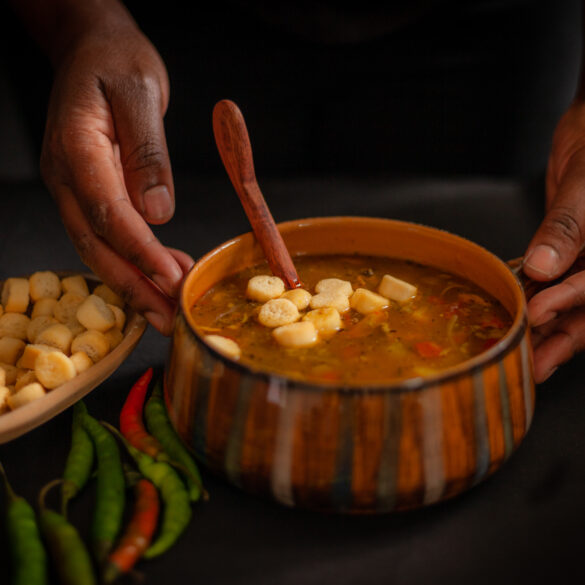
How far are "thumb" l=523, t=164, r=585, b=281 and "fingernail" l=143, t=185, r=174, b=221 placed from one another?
2.93ft

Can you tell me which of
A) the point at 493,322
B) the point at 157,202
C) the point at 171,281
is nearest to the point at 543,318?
the point at 493,322

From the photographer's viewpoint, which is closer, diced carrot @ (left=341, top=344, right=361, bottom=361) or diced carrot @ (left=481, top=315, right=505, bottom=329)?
diced carrot @ (left=341, top=344, right=361, bottom=361)

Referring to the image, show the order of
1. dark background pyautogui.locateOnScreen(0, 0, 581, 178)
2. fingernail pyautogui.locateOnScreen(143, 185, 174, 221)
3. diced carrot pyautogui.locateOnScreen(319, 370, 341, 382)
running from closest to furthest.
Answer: diced carrot pyautogui.locateOnScreen(319, 370, 341, 382)
fingernail pyautogui.locateOnScreen(143, 185, 174, 221)
dark background pyautogui.locateOnScreen(0, 0, 581, 178)

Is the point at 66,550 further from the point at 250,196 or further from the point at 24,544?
the point at 250,196

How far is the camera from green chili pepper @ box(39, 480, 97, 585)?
3.96ft

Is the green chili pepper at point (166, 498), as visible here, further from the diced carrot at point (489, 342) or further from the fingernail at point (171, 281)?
the diced carrot at point (489, 342)

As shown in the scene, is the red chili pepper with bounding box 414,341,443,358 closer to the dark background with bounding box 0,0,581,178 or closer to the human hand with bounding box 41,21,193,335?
the human hand with bounding box 41,21,193,335

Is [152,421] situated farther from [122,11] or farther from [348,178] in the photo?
[348,178]

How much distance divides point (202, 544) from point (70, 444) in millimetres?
426

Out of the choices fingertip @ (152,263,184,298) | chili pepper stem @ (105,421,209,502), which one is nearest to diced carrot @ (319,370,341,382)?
chili pepper stem @ (105,421,209,502)

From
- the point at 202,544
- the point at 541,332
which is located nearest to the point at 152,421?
the point at 202,544

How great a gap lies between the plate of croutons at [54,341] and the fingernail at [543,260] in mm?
928

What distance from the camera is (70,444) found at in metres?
1.57

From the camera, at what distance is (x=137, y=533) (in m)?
1.29
